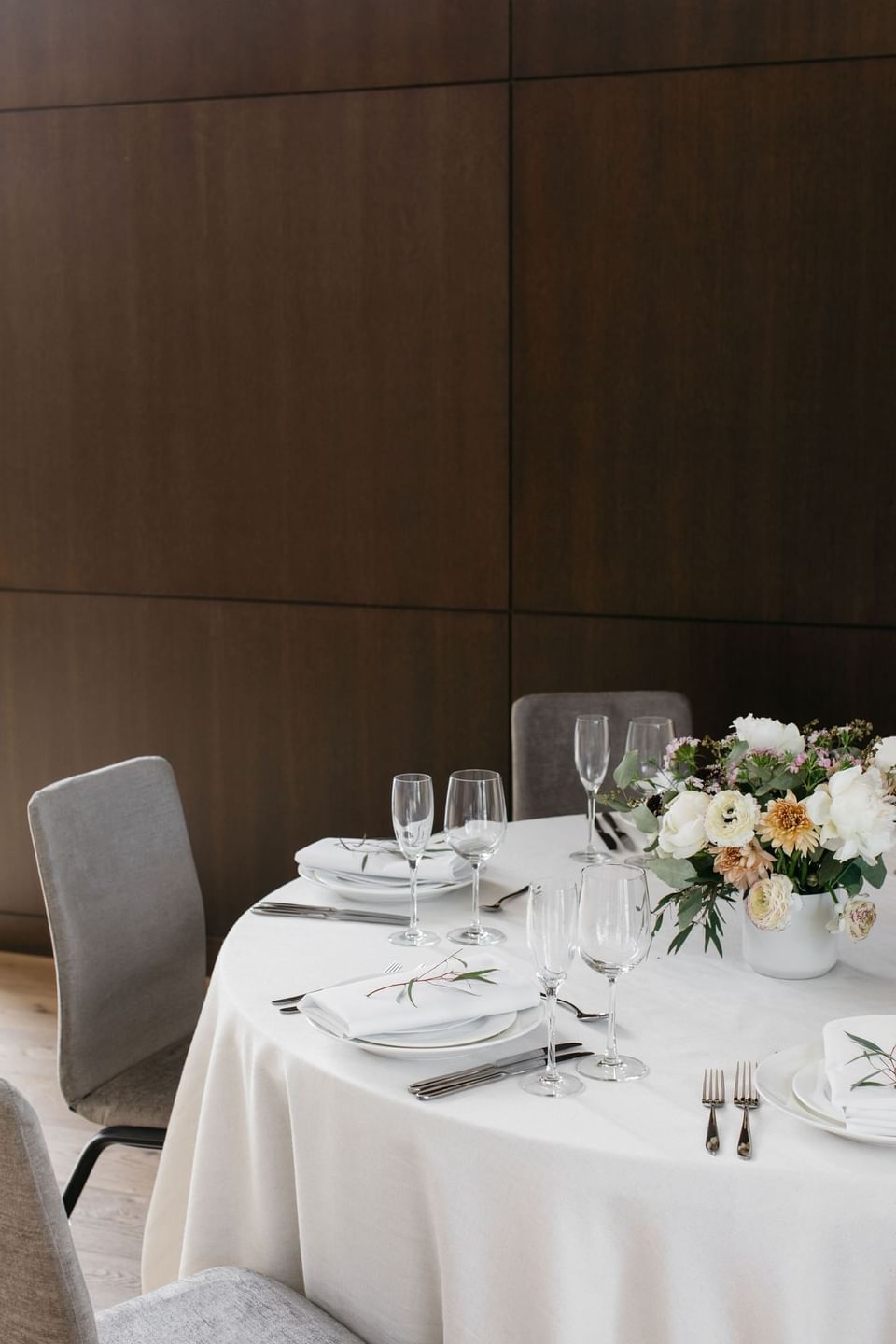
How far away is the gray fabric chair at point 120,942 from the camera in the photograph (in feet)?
7.18

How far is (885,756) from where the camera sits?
5.73ft

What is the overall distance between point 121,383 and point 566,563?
1455 mm

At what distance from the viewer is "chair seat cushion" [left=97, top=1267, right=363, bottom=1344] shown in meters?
1.42

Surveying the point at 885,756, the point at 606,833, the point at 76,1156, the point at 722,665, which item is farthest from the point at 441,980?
the point at 722,665

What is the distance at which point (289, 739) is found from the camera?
394 cm

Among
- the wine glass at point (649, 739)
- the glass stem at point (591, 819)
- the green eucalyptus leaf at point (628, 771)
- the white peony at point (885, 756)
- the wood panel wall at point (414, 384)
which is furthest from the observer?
the wood panel wall at point (414, 384)

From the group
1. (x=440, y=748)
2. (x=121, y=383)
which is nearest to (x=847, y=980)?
(x=440, y=748)

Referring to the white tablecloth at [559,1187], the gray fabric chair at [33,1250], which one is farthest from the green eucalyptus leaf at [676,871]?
the gray fabric chair at [33,1250]

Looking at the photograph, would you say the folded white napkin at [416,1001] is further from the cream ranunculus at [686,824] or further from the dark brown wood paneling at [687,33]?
the dark brown wood paneling at [687,33]

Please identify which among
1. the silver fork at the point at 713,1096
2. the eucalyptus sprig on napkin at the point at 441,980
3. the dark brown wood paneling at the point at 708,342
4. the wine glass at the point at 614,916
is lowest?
the silver fork at the point at 713,1096

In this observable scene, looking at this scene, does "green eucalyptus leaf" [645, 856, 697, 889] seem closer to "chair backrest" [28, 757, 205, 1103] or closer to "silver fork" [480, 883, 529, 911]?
"silver fork" [480, 883, 529, 911]

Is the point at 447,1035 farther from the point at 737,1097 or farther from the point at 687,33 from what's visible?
the point at 687,33

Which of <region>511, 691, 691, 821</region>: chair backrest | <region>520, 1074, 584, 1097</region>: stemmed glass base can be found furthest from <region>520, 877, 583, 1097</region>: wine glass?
<region>511, 691, 691, 821</region>: chair backrest

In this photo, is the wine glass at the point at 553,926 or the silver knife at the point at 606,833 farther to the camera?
the silver knife at the point at 606,833
